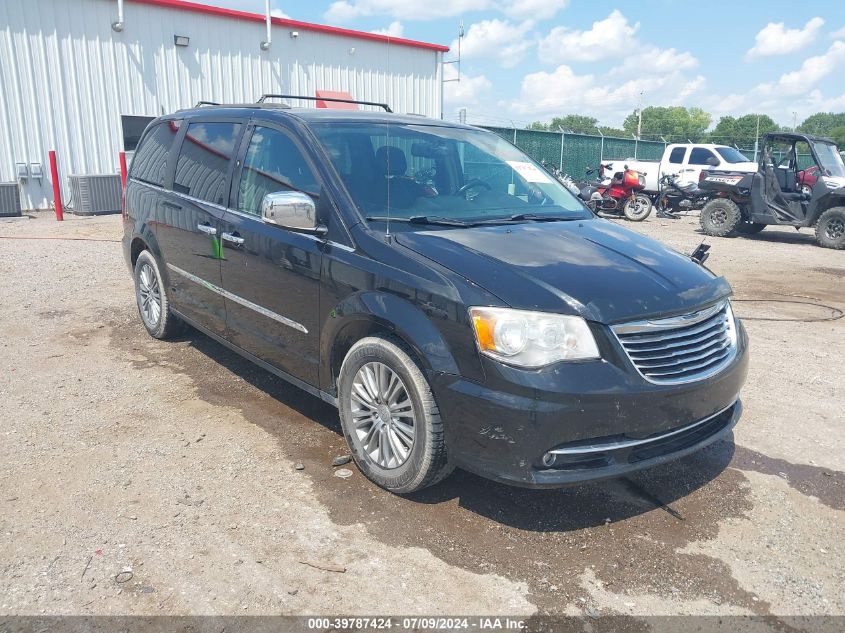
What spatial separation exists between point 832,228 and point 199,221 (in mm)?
12196

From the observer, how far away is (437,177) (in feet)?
13.2

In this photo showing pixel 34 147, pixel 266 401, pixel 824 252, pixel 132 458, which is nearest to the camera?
pixel 132 458

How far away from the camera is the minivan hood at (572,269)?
292cm

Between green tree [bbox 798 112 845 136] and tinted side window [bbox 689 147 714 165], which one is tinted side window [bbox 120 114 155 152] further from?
green tree [bbox 798 112 845 136]

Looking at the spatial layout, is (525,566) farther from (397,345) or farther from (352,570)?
(397,345)

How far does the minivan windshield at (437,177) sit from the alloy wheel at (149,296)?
2568 mm

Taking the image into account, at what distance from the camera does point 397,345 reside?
10.4 feet

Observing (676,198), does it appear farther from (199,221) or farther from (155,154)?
(199,221)

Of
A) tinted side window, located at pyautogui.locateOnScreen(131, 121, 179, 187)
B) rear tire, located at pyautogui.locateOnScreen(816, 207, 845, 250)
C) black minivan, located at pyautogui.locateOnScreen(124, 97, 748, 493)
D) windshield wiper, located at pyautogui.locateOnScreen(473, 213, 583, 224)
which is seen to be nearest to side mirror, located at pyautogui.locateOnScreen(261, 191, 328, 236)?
black minivan, located at pyautogui.locateOnScreen(124, 97, 748, 493)

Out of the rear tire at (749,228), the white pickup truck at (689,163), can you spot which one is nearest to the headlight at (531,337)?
the rear tire at (749,228)

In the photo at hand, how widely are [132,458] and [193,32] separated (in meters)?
16.3

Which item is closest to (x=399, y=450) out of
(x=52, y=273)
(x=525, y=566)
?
(x=525, y=566)

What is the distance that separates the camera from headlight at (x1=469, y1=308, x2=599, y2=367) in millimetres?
2812

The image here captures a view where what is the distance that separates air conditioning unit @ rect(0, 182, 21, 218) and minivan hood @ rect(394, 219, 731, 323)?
14.2m
